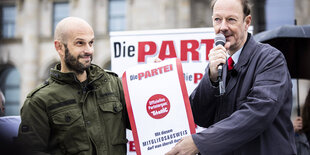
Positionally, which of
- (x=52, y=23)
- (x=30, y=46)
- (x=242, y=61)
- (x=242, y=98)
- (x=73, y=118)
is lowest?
(x=73, y=118)

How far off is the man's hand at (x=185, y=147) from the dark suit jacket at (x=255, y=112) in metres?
0.04

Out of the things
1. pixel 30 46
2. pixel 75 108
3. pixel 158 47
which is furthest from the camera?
pixel 30 46

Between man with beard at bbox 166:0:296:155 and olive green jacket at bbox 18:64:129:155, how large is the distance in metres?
0.50

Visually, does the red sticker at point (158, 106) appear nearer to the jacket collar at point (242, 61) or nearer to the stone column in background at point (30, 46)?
the jacket collar at point (242, 61)

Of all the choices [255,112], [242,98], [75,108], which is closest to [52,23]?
[75,108]

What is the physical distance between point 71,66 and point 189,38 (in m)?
1.78

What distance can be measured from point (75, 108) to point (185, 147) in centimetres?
77

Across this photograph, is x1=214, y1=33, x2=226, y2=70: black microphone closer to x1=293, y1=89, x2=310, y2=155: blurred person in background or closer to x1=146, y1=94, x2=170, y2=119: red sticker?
x1=146, y1=94, x2=170, y2=119: red sticker

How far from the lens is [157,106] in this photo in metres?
2.30

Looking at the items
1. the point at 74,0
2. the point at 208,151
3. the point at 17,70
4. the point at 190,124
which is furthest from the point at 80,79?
the point at 17,70

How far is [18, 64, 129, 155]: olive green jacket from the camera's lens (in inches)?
86.0

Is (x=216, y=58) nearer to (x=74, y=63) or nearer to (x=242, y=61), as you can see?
(x=242, y=61)

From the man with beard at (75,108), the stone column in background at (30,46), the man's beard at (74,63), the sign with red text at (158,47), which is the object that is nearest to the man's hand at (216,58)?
the man with beard at (75,108)

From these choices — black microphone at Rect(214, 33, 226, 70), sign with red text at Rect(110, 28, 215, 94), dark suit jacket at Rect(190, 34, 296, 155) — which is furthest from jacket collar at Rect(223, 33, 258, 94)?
sign with red text at Rect(110, 28, 215, 94)
